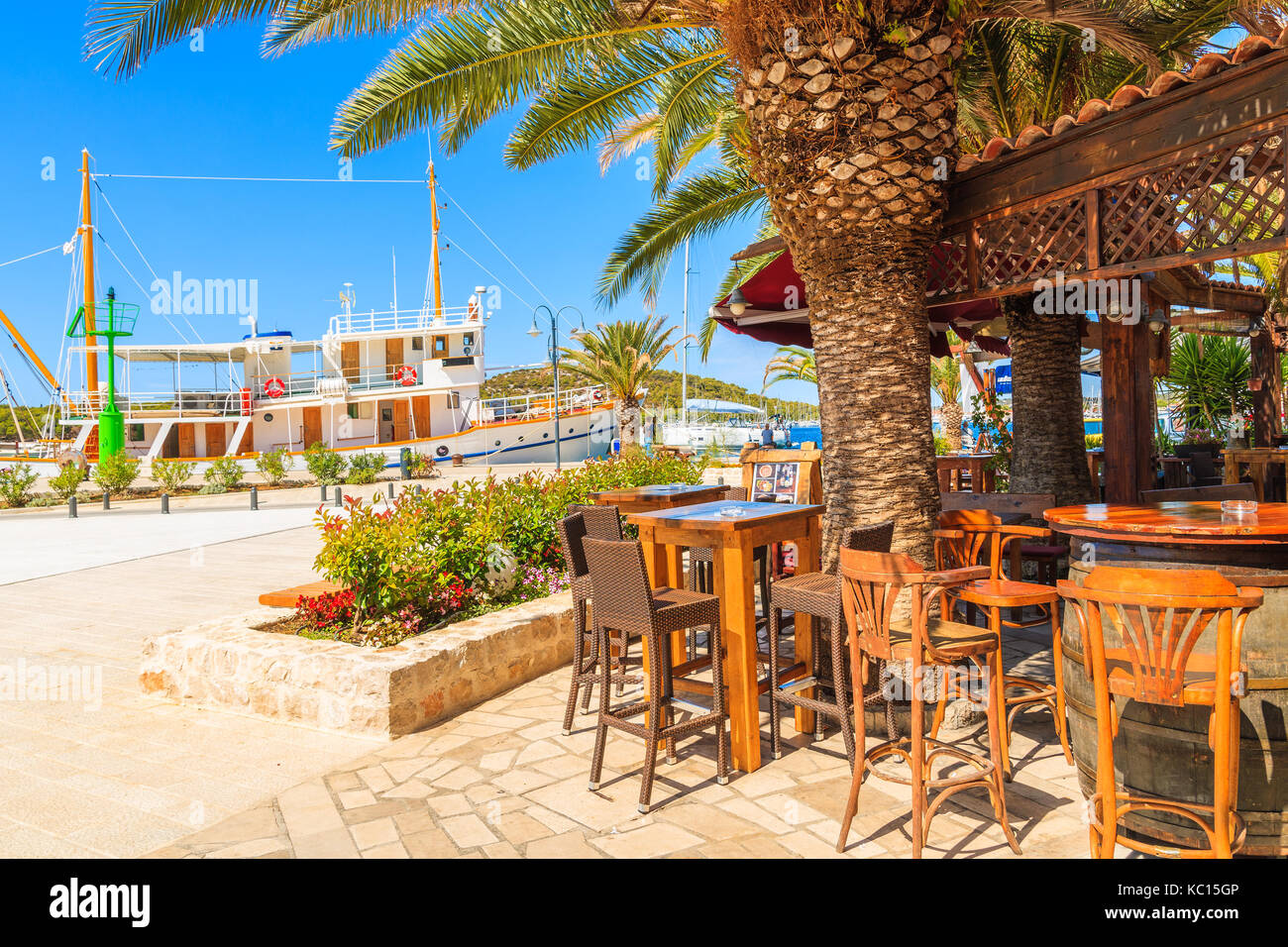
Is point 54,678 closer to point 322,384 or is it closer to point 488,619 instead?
point 488,619

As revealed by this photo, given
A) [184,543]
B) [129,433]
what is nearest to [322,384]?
[129,433]

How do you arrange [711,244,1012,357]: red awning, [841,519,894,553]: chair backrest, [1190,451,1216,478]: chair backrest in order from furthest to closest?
[1190,451,1216,478]: chair backrest
[711,244,1012,357]: red awning
[841,519,894,553]: chair backrest

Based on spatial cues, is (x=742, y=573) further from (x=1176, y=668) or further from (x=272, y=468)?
(x=272, y=468)

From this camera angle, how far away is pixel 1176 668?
7.13 feet

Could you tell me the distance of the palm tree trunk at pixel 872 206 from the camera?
4148mm

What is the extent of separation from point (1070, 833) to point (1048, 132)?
3463mm

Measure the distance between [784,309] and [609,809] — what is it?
4496 millimetres

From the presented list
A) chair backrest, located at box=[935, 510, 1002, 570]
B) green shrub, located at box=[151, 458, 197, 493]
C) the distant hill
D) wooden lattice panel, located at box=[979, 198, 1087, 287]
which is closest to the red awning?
wooden lattice panel, located at box=[979, 198, 1087, 287]

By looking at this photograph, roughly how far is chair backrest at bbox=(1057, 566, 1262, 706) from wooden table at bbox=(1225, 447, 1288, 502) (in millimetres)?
6355

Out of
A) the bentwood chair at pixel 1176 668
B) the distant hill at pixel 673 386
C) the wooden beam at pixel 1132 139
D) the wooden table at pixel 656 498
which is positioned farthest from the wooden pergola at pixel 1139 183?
the distant hill at pixel 673 386

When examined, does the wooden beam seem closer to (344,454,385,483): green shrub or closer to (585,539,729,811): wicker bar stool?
(585,539,729,811): wicker bar stool

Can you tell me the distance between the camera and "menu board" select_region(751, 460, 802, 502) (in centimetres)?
701

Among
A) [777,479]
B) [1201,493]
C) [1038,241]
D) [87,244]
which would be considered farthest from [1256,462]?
[87,244]

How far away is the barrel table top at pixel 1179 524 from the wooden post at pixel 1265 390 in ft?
27.9
